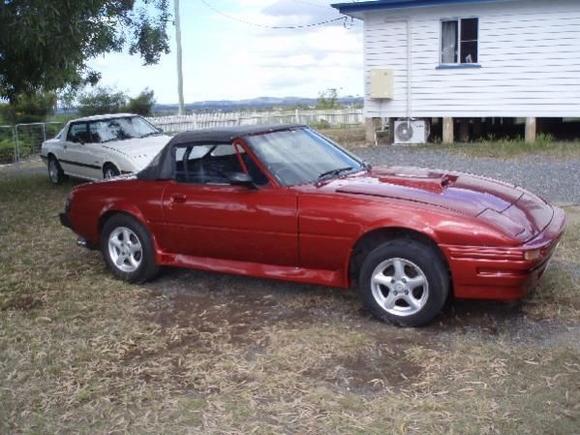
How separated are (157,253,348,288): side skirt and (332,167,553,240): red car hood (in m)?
0.65

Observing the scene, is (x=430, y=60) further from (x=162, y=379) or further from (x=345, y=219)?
(x=162, y=379)

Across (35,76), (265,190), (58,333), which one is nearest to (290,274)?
(265,190)

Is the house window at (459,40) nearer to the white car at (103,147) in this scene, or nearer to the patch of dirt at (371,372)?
the white car at (103,147)

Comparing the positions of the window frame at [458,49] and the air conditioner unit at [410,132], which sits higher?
the window frame at [458,49]

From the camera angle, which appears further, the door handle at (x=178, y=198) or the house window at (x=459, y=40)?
the house window at (x=459, y=40)

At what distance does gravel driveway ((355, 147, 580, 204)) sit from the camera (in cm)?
1010

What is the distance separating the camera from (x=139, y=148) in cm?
1180

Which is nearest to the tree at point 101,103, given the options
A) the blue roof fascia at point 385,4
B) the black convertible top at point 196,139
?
the blue roof fascia at point 385,4

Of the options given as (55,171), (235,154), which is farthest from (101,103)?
(235,154)

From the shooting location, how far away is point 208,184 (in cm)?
568

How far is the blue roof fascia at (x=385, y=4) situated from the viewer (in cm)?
1579

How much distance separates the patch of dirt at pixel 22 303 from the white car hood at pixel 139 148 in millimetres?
5492

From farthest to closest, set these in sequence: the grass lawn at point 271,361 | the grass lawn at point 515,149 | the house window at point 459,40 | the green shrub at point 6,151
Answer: the green shrub at point 6,151, the house window at point 459,40, the grass lawn at point 515,149, the grass lawn at point 271,361

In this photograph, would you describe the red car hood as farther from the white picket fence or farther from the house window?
the white picket fence
